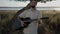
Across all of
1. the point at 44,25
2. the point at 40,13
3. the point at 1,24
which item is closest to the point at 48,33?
the point at 44,25

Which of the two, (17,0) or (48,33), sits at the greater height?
(17,0)

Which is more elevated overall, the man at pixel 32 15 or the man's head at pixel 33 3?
the man's head at pixel 33 3

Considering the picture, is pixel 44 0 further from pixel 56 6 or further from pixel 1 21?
pixel 1 21

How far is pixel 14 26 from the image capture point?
177cm

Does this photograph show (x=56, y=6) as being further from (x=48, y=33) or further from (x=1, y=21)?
(x=1, y=21)

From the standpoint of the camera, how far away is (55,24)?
71.7 inches

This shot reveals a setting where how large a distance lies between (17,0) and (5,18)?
0.21 m

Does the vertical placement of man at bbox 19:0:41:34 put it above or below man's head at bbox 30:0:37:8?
below

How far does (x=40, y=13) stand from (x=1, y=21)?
1.27 ft

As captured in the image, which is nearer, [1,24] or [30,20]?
[30,20]

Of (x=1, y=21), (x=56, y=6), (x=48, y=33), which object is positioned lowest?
(x=48, y=33)

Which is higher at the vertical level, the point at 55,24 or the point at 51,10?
the point at 51,10

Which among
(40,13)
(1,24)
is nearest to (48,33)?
(40,13)

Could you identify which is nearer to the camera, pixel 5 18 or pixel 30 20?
pixel 30 20
